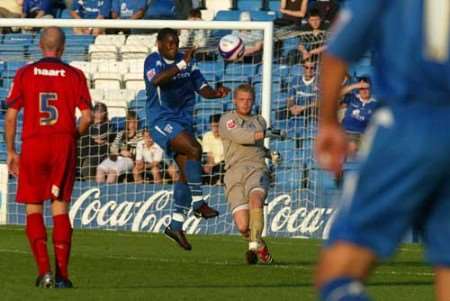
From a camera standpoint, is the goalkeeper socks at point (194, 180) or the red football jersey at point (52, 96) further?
the goalkeeper socks at point (194, 180)

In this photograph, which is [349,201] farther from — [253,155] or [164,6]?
[164,6]

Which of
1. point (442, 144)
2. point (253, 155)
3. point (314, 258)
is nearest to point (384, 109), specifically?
point (442, 144)

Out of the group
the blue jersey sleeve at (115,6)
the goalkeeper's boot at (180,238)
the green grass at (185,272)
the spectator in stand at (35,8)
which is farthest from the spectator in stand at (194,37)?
the goalkeeper's boot at (180,238)

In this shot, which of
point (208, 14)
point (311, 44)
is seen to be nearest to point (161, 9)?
point (208, 14)

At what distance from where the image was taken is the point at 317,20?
21859mm

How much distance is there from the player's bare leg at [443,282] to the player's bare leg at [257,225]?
8.24m

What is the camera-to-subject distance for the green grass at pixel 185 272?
37.4 feet

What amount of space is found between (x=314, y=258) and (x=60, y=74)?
5.14 m

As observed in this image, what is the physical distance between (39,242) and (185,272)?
2.21 m

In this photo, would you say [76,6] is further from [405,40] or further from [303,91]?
[405,40]

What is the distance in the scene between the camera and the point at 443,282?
6.26 m

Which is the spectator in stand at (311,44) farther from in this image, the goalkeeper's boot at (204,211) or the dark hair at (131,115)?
the goalkeeper's boot at (204,211)

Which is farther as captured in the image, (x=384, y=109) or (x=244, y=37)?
(x=244, y=37)

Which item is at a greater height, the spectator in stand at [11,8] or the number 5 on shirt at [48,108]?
the spectator in stand at [11,8]
